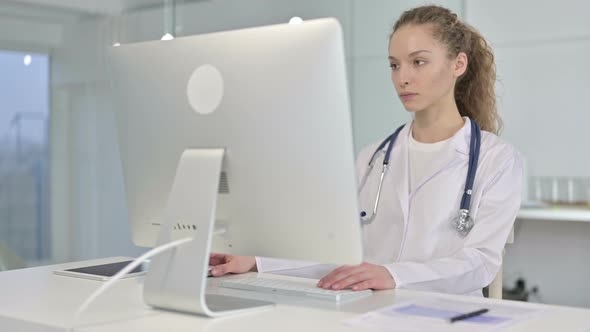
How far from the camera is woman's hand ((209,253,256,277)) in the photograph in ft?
6.40

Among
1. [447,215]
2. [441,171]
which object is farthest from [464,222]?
[441,171]

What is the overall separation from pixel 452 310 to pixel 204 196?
1.66ft

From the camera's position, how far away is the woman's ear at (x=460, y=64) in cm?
236

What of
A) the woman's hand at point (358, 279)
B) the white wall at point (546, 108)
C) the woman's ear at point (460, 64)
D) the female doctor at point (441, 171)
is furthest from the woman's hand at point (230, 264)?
the white wall at point (546, 108)

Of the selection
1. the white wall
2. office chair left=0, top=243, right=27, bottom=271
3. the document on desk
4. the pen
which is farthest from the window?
the white wall

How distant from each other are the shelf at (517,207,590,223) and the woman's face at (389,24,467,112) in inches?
84.8

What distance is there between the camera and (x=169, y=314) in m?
1.49

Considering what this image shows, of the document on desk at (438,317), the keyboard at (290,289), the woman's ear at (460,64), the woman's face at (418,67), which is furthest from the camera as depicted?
the woman's ear at (460,64)

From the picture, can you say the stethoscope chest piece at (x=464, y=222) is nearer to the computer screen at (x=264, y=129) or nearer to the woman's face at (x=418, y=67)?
the woman's face at (x=418, y=67)

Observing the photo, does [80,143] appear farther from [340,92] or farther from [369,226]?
[340,92]

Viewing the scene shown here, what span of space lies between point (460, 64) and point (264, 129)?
1.10 m

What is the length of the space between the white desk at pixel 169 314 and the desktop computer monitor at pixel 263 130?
4.7 inches

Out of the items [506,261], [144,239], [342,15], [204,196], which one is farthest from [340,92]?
[506,261]

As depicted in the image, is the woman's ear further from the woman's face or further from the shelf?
the shelf
